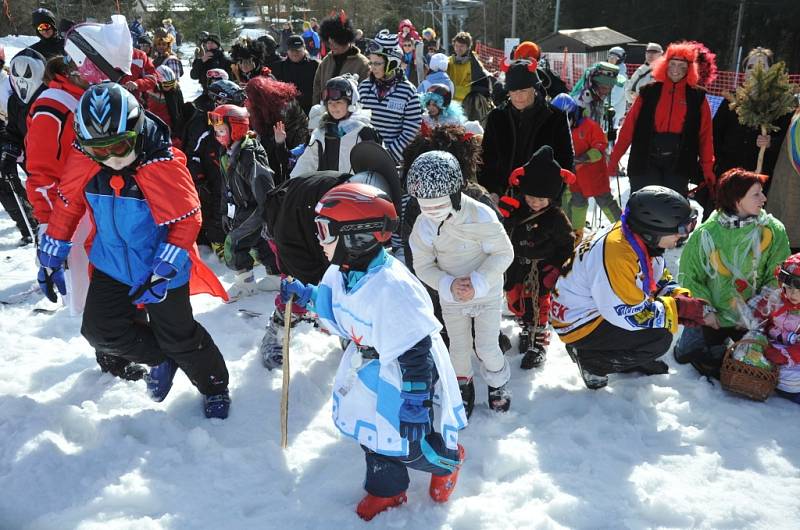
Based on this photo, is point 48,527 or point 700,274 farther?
point 700,274

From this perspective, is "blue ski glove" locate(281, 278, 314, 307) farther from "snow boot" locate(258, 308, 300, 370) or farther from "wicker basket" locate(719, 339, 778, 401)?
"wicker basket" locate(719, 339, 778, 401)

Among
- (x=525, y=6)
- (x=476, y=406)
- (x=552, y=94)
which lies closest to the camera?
(x=476, y=406)

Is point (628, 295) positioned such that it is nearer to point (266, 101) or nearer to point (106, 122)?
point (106, 122)

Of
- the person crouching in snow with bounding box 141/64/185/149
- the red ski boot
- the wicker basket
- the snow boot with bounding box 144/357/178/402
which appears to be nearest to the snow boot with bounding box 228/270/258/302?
the snow boot with bounding box 144/357/178/402

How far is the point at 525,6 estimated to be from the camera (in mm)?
32438

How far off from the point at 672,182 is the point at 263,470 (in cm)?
436

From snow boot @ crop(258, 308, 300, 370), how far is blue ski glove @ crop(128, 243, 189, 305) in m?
1.12

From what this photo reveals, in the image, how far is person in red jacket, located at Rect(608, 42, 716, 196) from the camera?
17.0ft

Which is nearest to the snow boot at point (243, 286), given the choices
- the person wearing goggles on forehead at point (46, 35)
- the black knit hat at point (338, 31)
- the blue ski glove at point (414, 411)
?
the black knit hat at point (338, 31)

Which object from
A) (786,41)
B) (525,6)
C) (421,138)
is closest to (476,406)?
(421,138)

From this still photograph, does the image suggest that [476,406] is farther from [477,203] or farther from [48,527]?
[48,527]

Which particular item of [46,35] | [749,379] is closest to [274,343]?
[749,379]

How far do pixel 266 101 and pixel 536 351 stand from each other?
3.40 metres

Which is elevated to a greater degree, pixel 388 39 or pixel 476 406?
pixel 388 39
